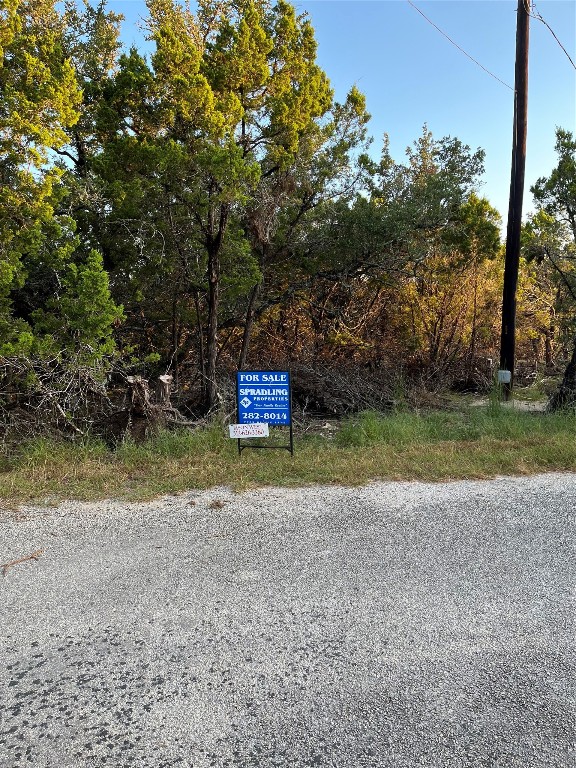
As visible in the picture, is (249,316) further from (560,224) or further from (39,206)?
(560,224)

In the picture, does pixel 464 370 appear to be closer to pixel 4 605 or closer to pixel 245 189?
pixel 245 189

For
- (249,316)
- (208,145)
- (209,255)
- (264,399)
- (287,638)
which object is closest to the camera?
(287,638)

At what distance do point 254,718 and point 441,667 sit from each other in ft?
3.11

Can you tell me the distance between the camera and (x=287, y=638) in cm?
272

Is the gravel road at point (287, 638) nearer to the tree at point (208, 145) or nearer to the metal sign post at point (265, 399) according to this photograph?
the metal sign post at point (265, 399)

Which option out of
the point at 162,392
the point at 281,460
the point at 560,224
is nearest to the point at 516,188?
the point at 560,224

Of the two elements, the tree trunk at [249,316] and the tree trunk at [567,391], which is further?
the tree trunk at [249,316]

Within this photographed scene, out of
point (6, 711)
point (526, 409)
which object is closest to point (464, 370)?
point (526, 409)

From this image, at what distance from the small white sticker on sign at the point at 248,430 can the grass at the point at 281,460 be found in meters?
0.27

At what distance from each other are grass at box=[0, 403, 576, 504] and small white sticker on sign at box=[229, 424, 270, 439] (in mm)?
271

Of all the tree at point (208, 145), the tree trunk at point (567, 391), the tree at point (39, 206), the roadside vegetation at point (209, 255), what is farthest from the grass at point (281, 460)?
the tree at point (208, 145)

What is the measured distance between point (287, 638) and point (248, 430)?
11.1ft

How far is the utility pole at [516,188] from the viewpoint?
387 inches

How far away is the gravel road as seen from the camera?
206 cm
